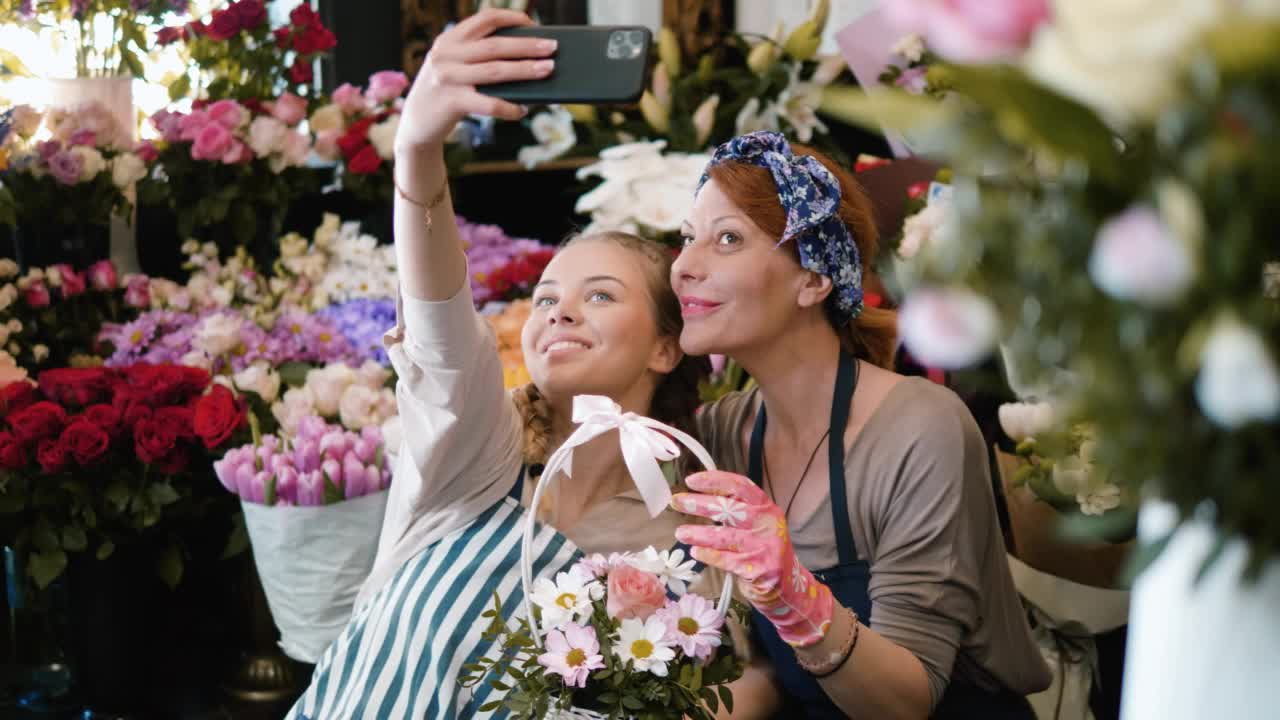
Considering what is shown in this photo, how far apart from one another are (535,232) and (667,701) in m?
2.53

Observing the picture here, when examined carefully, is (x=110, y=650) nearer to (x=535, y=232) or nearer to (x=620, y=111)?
(x=620, y=111)

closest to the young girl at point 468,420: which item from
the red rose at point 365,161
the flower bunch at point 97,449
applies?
the flower bunch at point 97,449

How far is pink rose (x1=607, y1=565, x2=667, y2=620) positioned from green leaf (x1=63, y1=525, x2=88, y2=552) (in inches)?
43.0

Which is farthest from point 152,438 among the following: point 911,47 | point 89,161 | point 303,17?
point 911,47

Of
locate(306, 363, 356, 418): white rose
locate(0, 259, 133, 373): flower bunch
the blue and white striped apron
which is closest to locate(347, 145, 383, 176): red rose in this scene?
locate(0, 259, 133, 373): flower bunch

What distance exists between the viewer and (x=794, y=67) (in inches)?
111

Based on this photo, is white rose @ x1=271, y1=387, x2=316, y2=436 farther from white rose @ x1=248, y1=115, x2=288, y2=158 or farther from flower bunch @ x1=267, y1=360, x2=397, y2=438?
white rose @ x1=248, y1=115, x2=288, y2=158

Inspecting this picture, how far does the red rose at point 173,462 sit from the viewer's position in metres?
1.94

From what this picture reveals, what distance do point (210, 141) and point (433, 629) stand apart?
127cm

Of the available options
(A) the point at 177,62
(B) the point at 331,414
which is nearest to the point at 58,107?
(A) the point at 177,62

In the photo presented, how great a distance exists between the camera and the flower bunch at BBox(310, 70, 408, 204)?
2469mm

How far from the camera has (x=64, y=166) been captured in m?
2.20

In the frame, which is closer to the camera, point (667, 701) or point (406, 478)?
point (667, 701)

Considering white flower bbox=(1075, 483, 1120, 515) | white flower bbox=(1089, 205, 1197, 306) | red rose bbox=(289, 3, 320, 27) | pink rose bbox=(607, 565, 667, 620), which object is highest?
white flower bbox=(1089, 205, 1197, 306)
